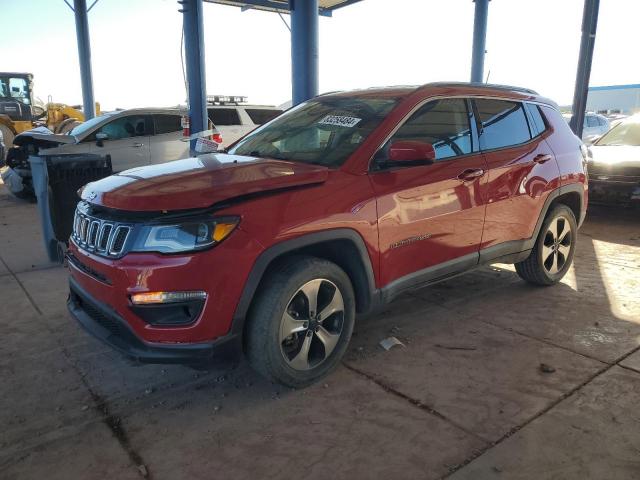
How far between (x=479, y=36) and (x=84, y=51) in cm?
1228

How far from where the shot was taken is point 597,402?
291 centimetres

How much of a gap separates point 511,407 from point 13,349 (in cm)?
329

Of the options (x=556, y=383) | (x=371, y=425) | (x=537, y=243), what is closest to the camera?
(x=371, y=425)

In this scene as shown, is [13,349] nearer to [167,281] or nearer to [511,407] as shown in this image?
[167,281]

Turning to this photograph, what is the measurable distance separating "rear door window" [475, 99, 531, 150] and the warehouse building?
63945mm

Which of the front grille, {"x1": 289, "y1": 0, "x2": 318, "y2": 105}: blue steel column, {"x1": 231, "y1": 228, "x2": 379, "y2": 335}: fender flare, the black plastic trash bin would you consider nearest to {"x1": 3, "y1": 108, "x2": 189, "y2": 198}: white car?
{"x1": 289, "y1": 0, "x2": 318, "y2": 105}: blue steel column

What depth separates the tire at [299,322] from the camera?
2791 mm

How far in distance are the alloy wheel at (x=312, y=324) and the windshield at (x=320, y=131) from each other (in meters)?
0.79

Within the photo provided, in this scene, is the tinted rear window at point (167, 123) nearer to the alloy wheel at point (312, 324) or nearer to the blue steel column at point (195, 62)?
the blue steel column at point (195, 62)

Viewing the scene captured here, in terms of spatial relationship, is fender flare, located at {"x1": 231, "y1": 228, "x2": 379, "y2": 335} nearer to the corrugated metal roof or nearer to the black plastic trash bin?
the black plastic trash bin

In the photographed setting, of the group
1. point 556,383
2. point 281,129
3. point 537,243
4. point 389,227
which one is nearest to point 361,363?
point 389,227

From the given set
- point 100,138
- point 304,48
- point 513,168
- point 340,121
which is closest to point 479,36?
point 304,48

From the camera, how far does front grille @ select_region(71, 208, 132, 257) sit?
266 centimetres

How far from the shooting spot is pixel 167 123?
10.4 metres
